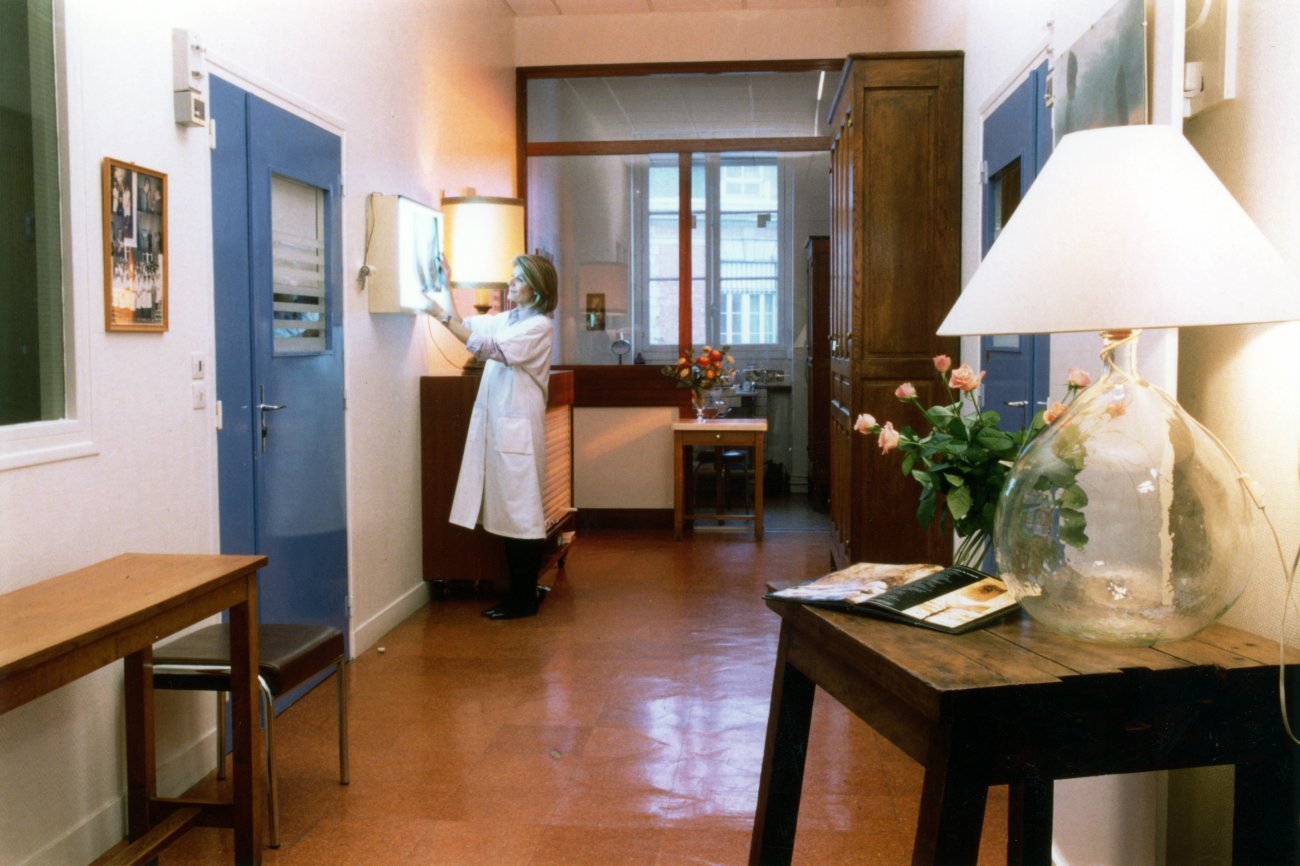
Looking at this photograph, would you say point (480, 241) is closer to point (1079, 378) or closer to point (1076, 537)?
point (1079, 378)

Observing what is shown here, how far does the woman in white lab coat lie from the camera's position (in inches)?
197

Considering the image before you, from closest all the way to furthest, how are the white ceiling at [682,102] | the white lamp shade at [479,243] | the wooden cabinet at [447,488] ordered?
1. the wooden cabinet at [447,488]
2. the white lamp shade at [479,243]
3. the white ceiling at [682,102]

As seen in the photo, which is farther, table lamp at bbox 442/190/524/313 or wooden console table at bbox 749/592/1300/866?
table lamp at bbox 442/190/524/313

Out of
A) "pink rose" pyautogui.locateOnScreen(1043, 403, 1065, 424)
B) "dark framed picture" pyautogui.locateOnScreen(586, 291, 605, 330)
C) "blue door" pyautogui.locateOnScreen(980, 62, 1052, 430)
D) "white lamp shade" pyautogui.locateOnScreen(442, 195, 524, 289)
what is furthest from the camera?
"dark framed picture" pyautogui.locateOnScreen(586, 291, 605, 330)

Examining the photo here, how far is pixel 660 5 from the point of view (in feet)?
23.5

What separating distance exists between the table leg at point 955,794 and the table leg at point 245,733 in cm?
164

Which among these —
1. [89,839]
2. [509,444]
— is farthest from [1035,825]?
[509,444]

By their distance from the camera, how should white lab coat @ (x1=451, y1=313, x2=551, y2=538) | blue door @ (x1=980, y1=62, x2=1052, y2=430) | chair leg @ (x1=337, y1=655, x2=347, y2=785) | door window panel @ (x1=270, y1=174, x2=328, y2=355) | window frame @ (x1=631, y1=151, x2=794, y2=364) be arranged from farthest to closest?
window frame @ (x1=631, y1=151, x2=794, y2=364) → white lab coat @ (x1=451, y1=313, x2=551, y2=538) → door window panel @ (x1=270, y1=174, x2=328, y2=355) → blue door @ (x1=980, y1=62, x2=1052, y2=430) → chair leg @ (x1=337, y1=655, x2=347, y2=785)

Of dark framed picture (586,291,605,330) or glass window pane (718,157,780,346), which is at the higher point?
glass window pane (718,157,780,346)

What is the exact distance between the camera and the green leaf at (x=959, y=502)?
6.37 ft

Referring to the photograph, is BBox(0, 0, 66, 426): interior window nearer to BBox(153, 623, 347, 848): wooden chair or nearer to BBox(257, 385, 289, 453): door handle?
BBox(153, 623, 347, 848): wooden chair

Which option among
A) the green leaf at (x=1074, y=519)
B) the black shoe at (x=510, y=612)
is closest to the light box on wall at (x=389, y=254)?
the black shoe at (x=510, y=612)

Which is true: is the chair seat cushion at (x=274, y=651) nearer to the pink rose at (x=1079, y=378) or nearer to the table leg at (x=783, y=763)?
the table leg at (x=783, y=763)

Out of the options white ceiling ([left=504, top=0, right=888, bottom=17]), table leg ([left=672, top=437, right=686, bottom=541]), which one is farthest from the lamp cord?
white ceiling ([left=504, top=0, right=888, bottom=17])
